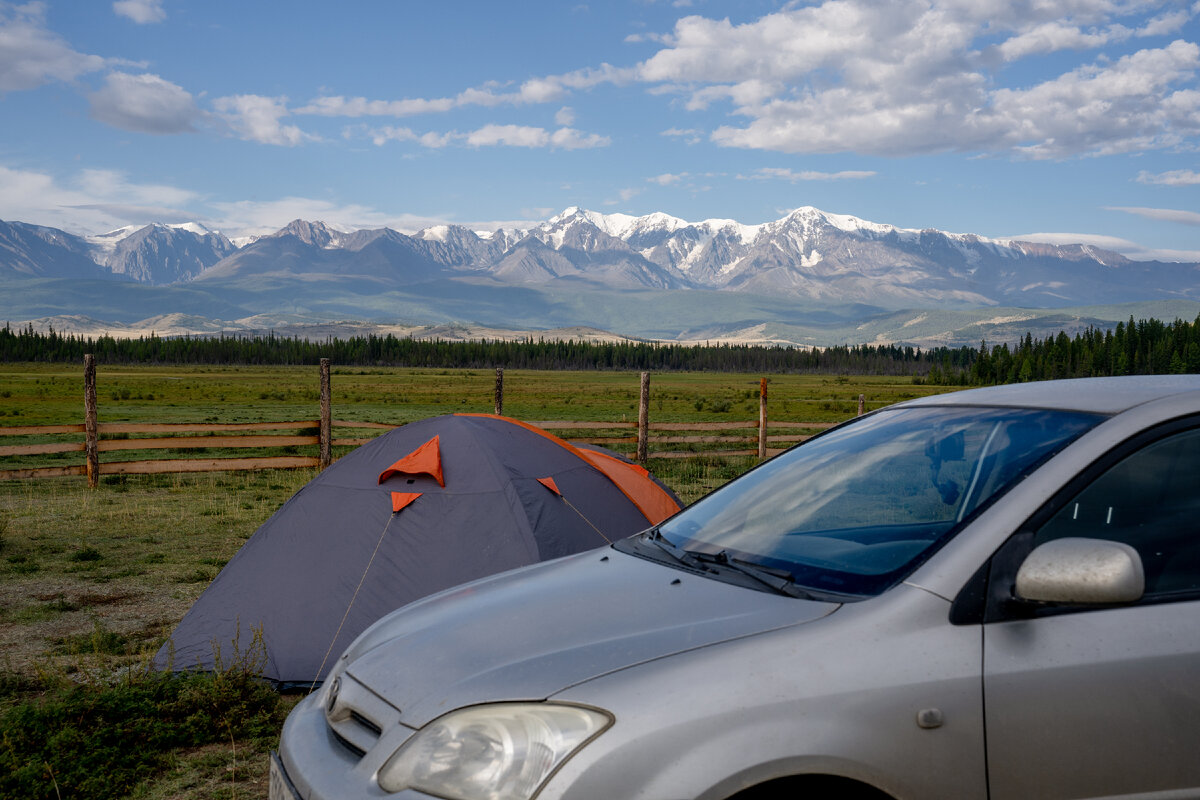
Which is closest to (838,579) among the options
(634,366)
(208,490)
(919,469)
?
(919,469)

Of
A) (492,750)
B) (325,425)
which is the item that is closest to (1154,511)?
(492,750)

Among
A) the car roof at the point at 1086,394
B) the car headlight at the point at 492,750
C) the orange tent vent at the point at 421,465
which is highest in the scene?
the car roof at the point at 1086,394

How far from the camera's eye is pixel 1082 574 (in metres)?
2.22

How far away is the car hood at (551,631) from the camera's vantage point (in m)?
2.29

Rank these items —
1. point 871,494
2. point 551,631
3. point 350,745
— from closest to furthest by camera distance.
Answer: point 551,631, point 350,745, point 871,494

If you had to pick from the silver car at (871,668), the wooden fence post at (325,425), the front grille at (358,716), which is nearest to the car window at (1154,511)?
the silver car at (871,668)

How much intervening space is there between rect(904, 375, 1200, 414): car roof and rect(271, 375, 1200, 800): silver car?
3 cm

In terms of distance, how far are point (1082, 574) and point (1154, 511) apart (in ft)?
2.27

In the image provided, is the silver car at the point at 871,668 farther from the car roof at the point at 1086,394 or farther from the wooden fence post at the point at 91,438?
the wooden fence post at the point at 91,438

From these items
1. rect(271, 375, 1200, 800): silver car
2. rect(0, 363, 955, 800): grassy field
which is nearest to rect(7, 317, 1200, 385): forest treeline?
rect(0, 363, 955, 800): grassy field

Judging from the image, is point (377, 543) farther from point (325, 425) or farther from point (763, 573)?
point (325, 425)

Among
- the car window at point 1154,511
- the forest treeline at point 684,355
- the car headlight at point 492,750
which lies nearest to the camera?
the car headlight at point 492,750

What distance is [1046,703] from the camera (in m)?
2.27

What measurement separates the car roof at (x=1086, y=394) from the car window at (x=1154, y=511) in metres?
0.17
